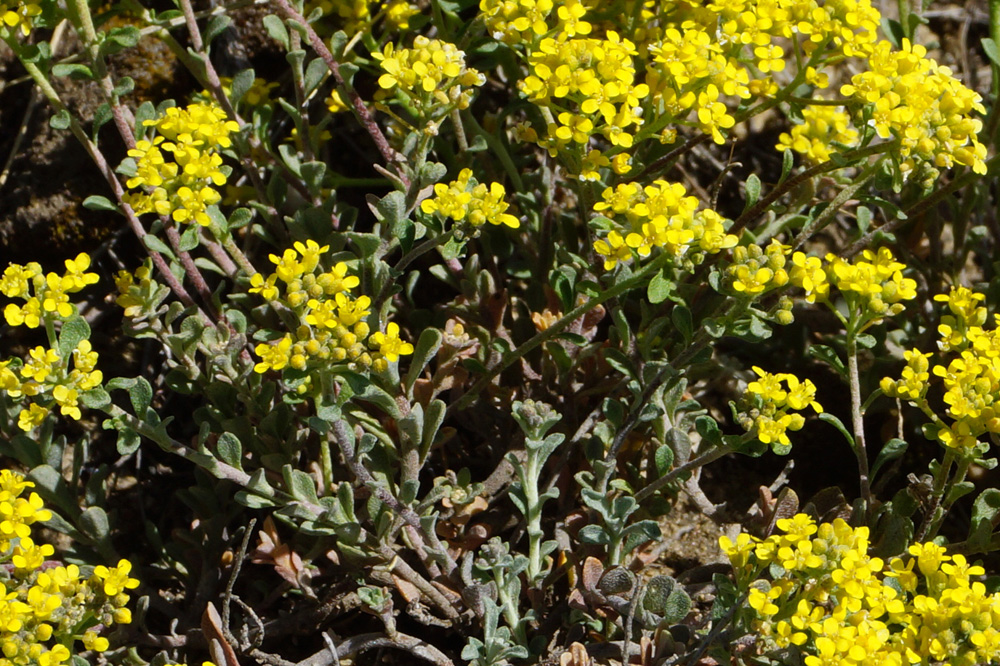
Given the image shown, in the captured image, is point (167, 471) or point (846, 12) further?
point (167, 471)

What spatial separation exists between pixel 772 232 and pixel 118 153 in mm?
2038

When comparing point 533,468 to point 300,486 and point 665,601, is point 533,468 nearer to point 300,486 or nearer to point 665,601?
point 665,601

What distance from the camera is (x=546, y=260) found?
9.41 feet

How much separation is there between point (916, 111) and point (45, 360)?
1.87 metres

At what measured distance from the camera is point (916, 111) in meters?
2.17

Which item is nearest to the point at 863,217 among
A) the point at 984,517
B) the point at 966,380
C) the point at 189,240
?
the point at 966,380

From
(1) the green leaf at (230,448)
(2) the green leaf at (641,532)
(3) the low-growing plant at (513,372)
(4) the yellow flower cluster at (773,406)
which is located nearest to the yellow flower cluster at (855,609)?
(3) the low-growing plant at (513,372)

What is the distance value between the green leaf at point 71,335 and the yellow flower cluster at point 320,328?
38 centimetres

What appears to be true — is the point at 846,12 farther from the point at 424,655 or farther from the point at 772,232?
the point at 424,655

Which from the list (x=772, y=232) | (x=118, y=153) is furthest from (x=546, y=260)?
(x=118, y=153)

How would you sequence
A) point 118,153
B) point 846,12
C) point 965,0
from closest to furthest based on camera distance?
point 846,12 → point 118,153 → point 965,0

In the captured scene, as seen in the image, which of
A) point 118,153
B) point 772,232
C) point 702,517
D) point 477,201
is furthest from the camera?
point 118,153

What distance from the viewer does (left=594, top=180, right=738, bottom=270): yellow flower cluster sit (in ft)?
6.90

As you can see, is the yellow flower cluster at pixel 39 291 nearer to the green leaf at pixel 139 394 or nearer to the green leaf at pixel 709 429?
the green leaf at pixel 139 394
